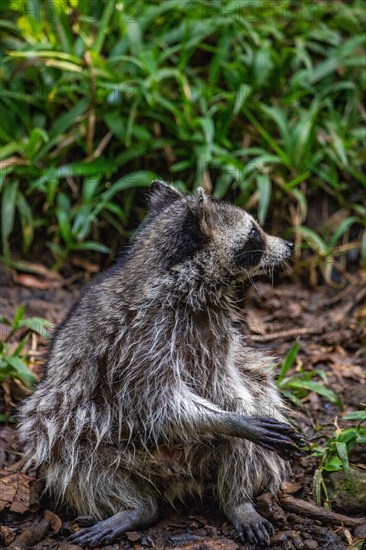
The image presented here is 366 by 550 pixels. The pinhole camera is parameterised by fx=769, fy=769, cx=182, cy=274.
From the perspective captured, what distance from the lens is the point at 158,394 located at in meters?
4.16

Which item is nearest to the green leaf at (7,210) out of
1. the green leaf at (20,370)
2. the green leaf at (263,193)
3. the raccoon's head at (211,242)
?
the green leaf at (20,370)

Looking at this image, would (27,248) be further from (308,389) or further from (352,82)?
(352,82)

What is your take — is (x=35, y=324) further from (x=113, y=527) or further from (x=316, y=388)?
(x=316, y=388)

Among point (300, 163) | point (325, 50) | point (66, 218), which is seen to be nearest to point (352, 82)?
point (325, 50)

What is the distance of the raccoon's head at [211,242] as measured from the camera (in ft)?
14.1

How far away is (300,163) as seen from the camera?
23.1ft

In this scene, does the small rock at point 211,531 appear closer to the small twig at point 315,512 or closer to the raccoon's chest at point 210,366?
the small twig at point 315,512

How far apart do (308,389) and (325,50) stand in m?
3.88

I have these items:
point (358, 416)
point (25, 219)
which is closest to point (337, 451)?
point (358, 416)

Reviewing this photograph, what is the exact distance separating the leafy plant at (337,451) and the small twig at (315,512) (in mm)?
96

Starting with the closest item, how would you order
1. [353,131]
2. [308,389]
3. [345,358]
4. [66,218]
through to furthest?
[308,389], [345,358], [66,218], [353,131]

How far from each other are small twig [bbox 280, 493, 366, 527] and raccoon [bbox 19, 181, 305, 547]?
128 mm

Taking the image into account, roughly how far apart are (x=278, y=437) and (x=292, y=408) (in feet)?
4.44

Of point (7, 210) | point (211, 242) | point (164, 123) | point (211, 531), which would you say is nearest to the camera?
point (211, 531)
